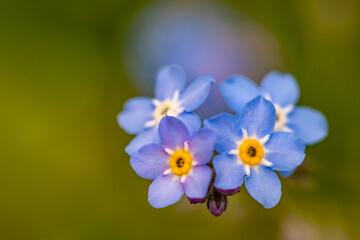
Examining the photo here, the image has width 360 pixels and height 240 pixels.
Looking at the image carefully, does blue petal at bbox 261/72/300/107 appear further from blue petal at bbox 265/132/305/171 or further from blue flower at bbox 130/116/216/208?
blue flower at bbox 130/116/216/208

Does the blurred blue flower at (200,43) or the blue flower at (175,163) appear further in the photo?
the blurred blue flower at (200,43)

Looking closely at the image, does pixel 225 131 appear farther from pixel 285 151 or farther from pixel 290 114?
pixel 290 114

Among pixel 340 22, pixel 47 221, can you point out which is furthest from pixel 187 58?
pixel 47 221

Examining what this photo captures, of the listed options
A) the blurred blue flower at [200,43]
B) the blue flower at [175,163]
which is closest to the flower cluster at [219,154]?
the blue flower at [175,163]

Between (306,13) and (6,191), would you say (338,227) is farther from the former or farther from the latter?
(6,191)

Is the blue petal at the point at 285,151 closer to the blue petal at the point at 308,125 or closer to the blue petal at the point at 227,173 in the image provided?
the blue petal at the point at 227,173

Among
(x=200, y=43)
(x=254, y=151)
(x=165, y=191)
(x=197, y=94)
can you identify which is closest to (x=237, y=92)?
(x=197, y=94)
